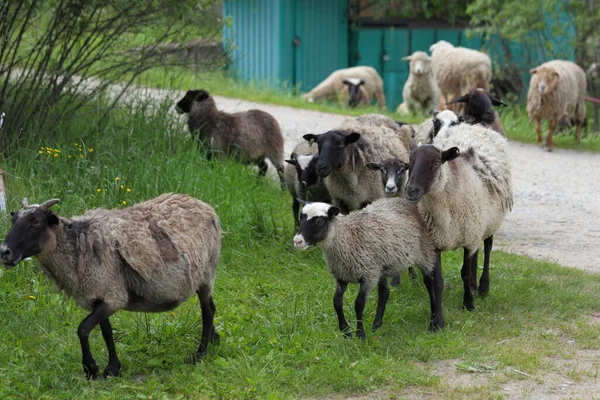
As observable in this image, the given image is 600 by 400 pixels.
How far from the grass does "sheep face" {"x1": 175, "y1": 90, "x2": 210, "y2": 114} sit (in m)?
1.01

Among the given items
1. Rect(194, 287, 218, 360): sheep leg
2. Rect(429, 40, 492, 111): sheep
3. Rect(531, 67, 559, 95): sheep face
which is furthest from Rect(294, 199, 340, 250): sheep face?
Rect(429, 40, 492, 111): sheep

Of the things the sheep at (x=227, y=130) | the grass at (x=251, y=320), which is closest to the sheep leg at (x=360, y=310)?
the grass at (x=251, y=320)

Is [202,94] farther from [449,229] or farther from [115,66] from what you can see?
[449,229]

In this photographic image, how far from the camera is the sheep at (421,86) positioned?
767 inches

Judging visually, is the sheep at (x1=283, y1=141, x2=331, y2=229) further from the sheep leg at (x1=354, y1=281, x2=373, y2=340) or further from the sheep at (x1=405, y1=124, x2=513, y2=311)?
the sheep leg at (x1=354, y1=281, x2=373, y2=340)

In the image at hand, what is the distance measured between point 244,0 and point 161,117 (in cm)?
1168

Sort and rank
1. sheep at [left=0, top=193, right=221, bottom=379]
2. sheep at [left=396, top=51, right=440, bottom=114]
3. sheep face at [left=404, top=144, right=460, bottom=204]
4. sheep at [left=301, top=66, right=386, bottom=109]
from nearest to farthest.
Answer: sheep at [left=0, top=193, right=221, bottom=379] → sheep face at [left=404, top=144, right=460, bottom=204] → sheep at [left=396, top=51, right=440, bottom=114] → sheep at [left=301, top=66, right=386, bottom=109]

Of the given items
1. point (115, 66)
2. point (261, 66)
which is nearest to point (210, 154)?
point (115, 66)

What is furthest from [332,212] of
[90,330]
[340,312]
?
[90,330]

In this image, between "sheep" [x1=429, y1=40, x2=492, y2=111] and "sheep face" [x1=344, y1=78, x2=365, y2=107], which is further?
"sheep face" [x1=344, y1=78, x2=365, y2=107]

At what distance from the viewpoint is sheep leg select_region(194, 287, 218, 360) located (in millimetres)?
6195

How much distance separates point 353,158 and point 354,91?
11925 mm

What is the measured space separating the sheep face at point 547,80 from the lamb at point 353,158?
7.25 meters

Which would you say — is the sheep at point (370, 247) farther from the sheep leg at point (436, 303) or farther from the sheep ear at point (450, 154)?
the sheep ear at point (450, 154)
